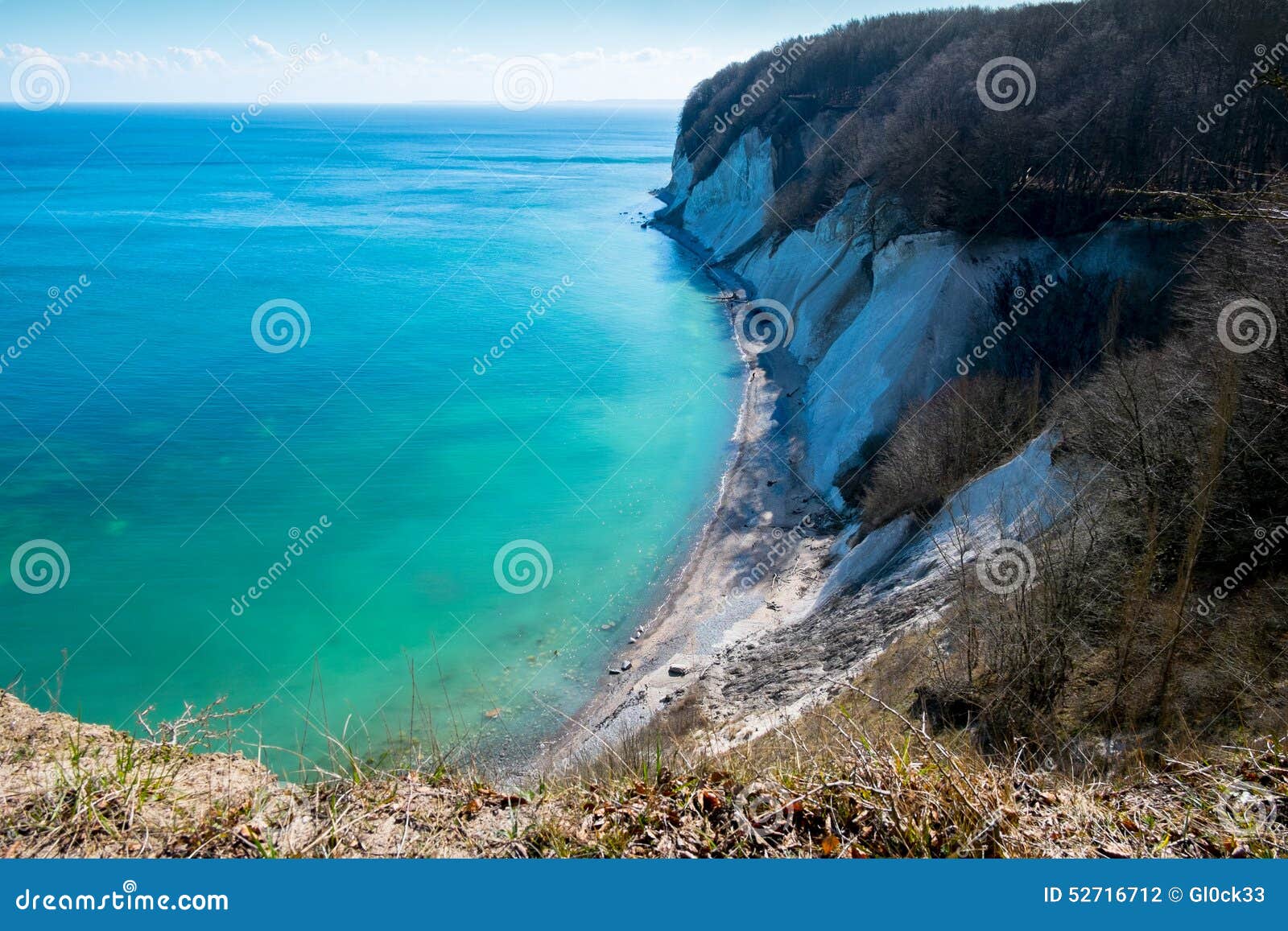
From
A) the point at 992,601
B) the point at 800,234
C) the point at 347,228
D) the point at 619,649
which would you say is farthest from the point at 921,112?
the point at 347,228

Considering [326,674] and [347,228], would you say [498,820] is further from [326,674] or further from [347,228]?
[347,228]

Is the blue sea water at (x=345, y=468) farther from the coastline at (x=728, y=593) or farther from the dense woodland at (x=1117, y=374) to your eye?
the dense woodland at (x=1117, y=374)

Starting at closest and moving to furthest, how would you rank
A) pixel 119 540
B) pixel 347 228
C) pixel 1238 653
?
pixel 1238 653, pixel 119 540, pixel 347 228

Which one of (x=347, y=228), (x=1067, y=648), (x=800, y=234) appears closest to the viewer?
(x=1067, y=648)

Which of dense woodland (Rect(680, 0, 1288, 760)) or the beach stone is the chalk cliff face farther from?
the beach stone

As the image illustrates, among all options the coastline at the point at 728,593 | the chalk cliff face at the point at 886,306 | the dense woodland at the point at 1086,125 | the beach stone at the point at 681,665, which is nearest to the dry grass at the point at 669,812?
the coastline at the point at 728,593

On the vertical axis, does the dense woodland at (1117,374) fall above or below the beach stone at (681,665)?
above
